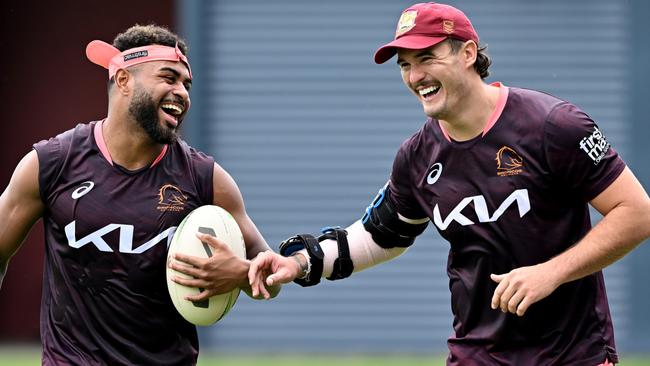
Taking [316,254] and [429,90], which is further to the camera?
[316,254]

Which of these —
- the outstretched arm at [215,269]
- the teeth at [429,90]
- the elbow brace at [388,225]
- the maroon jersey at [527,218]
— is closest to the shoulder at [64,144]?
the outstretched arm at [215,269]

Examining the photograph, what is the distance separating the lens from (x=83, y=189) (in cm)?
523

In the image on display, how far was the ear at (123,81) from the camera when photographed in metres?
5.43

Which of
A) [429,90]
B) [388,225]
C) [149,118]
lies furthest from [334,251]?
[149,118]

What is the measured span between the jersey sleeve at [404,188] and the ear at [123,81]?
49.3 inches

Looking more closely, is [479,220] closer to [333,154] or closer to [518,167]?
[518,167]

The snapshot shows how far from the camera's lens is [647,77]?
11672 mm

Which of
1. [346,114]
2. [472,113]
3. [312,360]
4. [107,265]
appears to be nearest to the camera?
[472,113]

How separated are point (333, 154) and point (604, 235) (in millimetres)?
7303

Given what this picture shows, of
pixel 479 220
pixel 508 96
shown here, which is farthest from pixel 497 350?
pixel 508 96

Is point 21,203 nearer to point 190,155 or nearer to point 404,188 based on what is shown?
point 190,155

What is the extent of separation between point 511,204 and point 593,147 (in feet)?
1.35

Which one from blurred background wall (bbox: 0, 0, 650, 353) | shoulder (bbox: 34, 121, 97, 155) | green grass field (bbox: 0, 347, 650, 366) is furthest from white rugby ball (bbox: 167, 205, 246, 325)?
blurred background wall (bbox: 0, 0, 650, 353)

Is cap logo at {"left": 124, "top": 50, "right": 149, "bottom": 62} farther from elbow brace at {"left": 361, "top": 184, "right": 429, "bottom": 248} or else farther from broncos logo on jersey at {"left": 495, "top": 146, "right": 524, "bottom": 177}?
broncos logo on jersey at {"left": 495, "top": 146, "right": 524, "bottom": 177}
